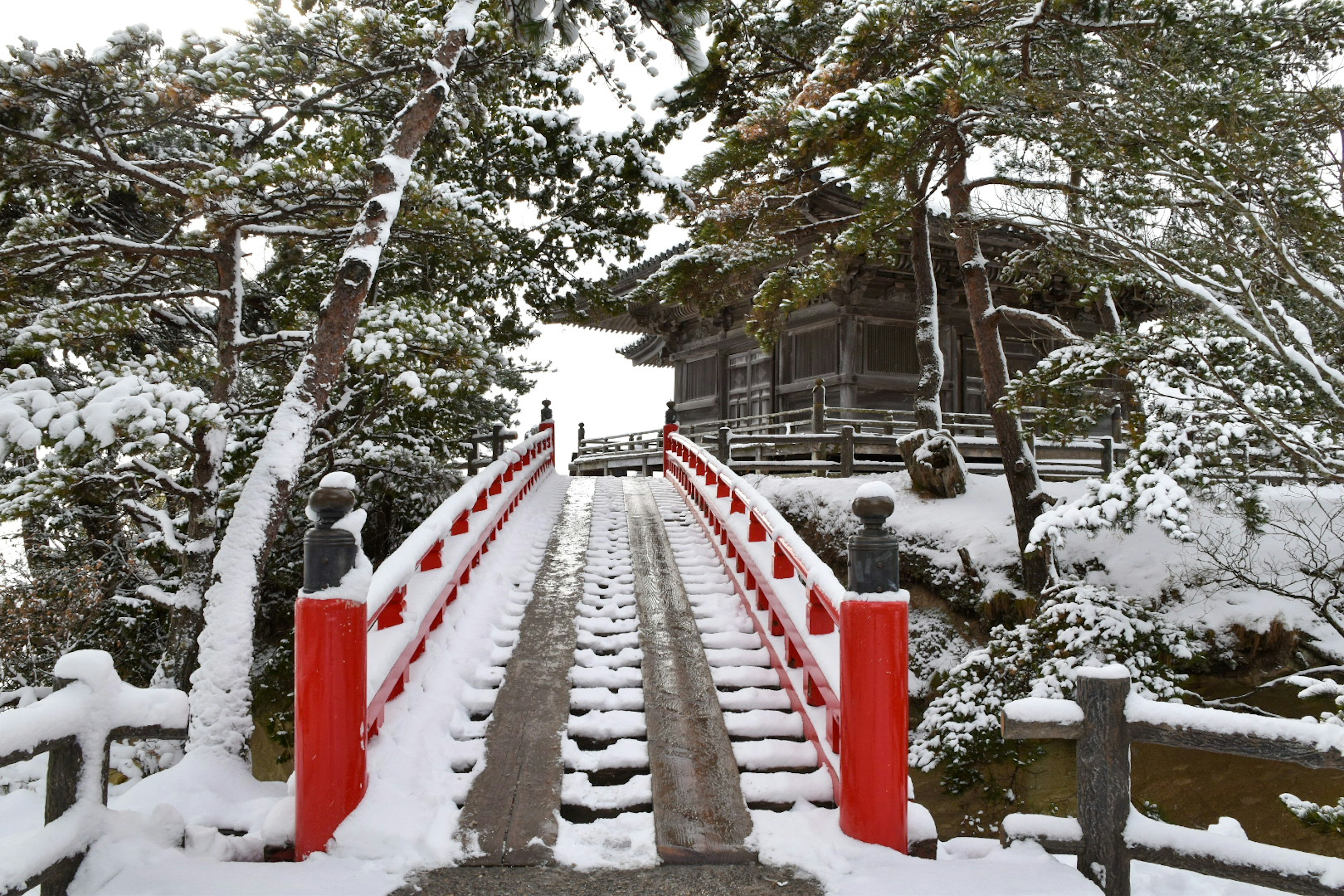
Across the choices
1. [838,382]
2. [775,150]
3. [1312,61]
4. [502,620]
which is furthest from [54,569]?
[1312,61]

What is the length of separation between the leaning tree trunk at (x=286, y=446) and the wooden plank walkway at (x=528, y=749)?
91.4 inches

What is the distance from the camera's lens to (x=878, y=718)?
2742mm

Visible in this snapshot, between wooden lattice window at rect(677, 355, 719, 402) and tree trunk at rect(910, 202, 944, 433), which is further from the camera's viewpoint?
wooden lattice window at rect(677, 355, 719, 402)

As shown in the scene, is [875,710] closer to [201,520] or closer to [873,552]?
[873,552]

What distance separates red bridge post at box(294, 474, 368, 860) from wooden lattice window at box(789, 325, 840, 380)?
13775 millimetres

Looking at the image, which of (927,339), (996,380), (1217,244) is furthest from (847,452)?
(1217,244)

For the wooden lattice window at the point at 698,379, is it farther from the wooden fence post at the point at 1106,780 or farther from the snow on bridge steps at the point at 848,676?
the wooden fence post at the point at 1106,780

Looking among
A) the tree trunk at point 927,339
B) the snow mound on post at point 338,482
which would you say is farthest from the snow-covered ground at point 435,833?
the tree trunk at point 927,339

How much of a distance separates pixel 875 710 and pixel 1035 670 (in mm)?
4423

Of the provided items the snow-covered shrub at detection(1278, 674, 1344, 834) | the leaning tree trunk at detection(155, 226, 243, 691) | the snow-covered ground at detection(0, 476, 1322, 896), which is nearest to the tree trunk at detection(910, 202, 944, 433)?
the snow-covered shrub at detection(1278, 674, 1344, 834)

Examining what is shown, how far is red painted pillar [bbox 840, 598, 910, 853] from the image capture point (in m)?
2.74

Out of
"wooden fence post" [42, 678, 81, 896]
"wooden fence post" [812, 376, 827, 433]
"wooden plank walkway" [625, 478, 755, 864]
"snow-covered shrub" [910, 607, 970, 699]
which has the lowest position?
"snow-covered shrub" [910, 607, 970, 699]

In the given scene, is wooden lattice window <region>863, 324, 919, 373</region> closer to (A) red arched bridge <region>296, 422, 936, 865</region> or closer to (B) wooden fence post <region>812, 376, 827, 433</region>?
(B) wooden fence post <region>812, 376, 827, 433</region>

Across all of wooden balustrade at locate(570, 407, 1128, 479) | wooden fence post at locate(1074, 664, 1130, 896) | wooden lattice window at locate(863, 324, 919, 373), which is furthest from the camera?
wooden lattice window at locate(863, 324, 919, 373)
